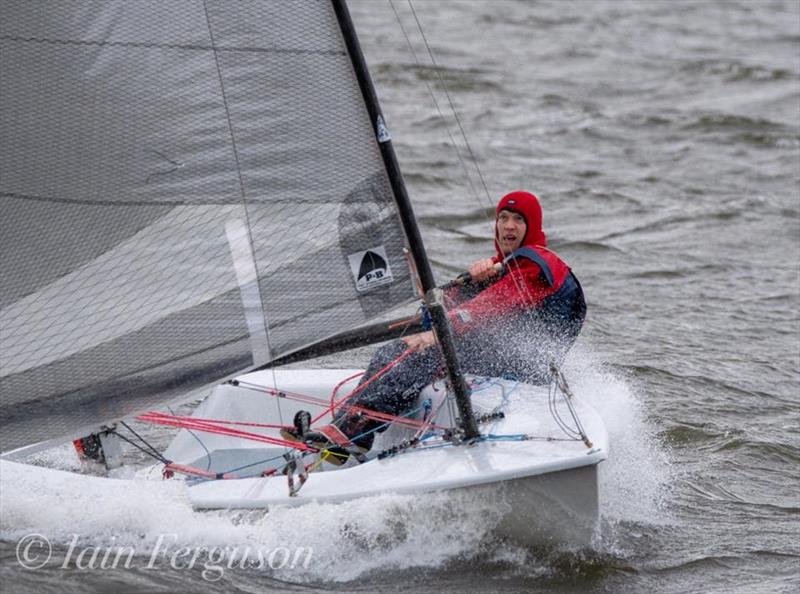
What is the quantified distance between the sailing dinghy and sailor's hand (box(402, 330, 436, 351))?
0.38 metres

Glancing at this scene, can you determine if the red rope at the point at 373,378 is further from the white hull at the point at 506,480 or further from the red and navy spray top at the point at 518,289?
the white hull at the point at 506,480

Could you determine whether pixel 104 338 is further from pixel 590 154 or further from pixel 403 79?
pixel 403 79

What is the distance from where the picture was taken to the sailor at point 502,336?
4957 mm

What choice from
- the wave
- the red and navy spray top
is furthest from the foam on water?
the wave

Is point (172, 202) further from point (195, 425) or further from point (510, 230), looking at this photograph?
point (510, 230)

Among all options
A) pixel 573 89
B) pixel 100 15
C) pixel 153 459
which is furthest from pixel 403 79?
pixel 100 15

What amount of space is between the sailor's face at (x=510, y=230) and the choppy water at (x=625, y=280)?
66 cm

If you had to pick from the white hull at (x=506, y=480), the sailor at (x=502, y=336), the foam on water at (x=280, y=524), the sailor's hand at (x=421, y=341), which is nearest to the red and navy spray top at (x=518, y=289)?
the sailor at (x=502, y=336)

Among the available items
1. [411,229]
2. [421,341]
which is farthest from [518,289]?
[411,229]

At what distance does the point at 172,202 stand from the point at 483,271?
1.28m

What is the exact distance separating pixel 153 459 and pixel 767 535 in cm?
242

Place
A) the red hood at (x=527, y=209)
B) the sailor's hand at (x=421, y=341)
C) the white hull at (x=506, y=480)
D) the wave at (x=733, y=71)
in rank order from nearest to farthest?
1. the white hull at (x=506, y=480)
2. the sailor's hand at (x=421, y=341)
3. the red hood at (x=527, y=209)
4. the wave at (x=733, y=71)

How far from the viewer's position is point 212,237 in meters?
4.50

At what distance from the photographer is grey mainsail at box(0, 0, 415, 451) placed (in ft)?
14.2
